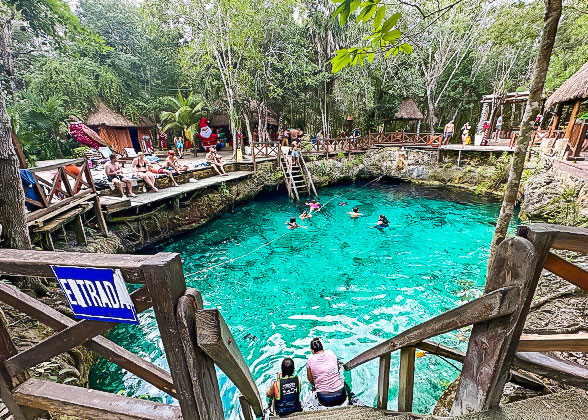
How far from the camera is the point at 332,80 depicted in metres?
17.4

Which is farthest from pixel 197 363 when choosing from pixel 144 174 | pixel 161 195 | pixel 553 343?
pixel 144 174

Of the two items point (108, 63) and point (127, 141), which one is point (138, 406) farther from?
point (108, 63)

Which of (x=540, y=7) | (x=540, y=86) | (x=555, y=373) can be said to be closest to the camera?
(x=555, y=373)

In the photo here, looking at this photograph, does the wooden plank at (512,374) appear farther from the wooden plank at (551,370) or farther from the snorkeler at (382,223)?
the snorkeler at (382,223)

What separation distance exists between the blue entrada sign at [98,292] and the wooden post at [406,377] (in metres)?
1.92

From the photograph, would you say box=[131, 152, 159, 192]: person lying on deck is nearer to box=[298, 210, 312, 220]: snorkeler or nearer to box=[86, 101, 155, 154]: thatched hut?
box=[298, 210, 312, 220]: snorkeler

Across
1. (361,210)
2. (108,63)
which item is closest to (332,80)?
(361,210)

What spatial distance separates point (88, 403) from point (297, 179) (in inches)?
556

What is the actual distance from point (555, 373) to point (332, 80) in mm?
18659

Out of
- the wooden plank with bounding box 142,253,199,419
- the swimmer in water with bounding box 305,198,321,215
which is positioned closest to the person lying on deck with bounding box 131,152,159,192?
the swimmer in water with bounding box 305,198,321,215

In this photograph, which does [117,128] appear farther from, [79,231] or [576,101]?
[576,101]

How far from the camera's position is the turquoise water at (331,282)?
179 inches

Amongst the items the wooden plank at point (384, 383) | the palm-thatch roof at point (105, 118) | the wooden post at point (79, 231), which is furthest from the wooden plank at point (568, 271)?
the palm-thatch roof at point (105, 118)

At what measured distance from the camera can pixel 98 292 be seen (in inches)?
46.7
